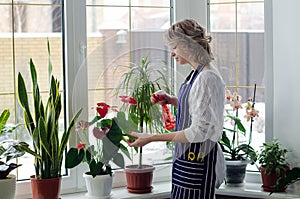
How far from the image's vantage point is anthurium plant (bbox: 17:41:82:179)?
3.22 meters

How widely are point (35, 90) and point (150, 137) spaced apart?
0.72 m

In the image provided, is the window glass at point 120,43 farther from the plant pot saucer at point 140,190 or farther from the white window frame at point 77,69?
the plant pot saucer at point 140,190

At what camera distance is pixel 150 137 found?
2982 mm

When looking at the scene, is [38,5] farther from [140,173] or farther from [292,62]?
[292,62]

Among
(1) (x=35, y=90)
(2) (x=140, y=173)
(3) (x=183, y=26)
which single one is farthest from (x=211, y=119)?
(1) (x=35, y=90)

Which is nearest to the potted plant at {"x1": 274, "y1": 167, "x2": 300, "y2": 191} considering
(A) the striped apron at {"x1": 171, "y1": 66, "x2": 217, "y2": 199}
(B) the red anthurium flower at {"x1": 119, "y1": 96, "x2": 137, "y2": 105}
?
(A) the striped apron at {"x1": 171, "y1": 66, "x2": 217, "y2": 199}

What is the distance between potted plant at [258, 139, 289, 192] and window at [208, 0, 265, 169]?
0.24m

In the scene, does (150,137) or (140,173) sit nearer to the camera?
(150,137)

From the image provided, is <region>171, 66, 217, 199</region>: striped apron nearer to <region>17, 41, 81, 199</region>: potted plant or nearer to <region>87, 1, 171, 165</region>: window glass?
<region>87, 1, 171, 165</region>: window glass

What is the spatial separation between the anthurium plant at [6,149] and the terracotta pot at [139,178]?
637 millimetres

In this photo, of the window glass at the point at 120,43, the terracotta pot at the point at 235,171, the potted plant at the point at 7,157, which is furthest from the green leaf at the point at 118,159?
the terracotta pot at the point at 235,171

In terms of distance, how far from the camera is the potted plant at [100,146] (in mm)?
3066

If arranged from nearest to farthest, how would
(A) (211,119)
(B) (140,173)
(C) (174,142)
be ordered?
(A) (211,119)
(C) (174,142)
(B) (140,173)

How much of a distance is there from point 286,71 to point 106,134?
1143 mm
